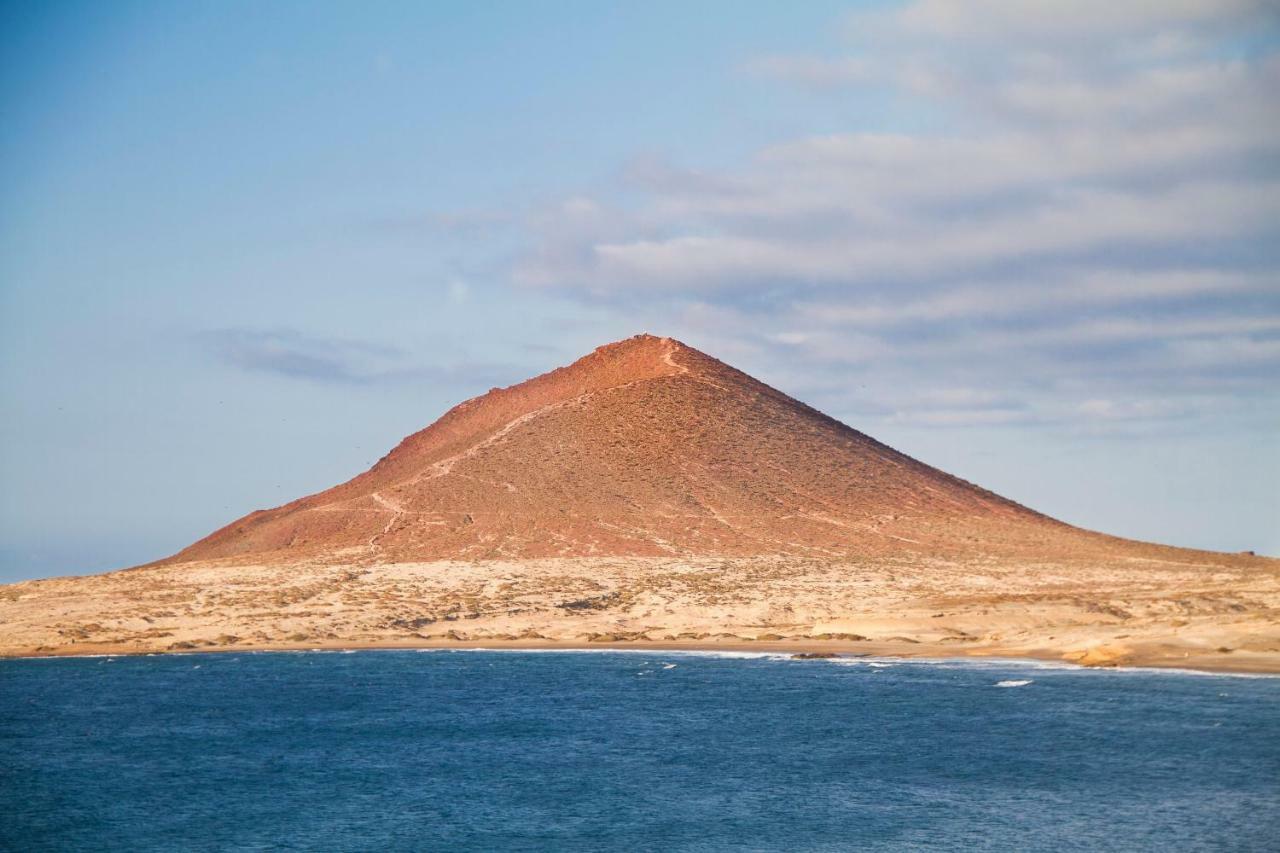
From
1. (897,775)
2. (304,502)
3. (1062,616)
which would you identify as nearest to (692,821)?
(897,775)

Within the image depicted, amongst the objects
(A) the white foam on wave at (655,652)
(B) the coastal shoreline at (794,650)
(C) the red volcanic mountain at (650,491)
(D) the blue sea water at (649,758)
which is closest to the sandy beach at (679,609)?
(B) the coastal shoreline at (794,650)

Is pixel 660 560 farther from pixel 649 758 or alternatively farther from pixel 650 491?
pixel 649 758

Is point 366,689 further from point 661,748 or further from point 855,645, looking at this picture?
point 855,645

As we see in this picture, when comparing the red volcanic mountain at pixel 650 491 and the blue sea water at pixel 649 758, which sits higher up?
the red volcanic mountain at pixel 650 491

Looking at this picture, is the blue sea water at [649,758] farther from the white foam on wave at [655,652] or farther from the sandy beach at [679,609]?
the sandy beach at [679,609]

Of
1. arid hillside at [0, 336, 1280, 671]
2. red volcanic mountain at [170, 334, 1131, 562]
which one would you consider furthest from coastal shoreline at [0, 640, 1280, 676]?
red volcanic mountain at [170, 334, 1131, 562]
